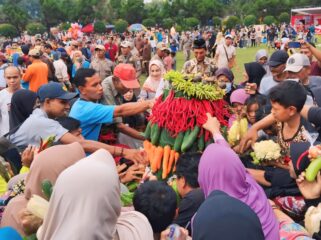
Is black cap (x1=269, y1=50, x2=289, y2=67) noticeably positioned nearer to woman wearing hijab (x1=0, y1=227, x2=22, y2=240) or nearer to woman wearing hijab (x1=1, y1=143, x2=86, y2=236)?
woman wearing hijab (x1=1, y1=143, x2=86, y2=236)

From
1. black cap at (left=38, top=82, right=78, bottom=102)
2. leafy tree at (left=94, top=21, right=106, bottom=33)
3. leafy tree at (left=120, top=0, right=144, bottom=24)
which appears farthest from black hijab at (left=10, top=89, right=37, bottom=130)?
leafy tree at (left=120, top=0, right=144, bottom=24)

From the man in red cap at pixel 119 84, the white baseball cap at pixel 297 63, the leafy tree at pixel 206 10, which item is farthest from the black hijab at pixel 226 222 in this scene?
the leafy tree at pixel 206 10

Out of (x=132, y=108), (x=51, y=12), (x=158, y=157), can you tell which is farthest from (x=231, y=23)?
(x=158, y=157)

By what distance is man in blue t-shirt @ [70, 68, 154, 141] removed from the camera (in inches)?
174

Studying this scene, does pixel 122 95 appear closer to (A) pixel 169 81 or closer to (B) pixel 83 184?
(A) pixel 169 81

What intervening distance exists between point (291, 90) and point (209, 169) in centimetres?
121

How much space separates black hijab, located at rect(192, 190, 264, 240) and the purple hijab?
0.61 metres

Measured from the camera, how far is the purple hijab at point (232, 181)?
3.02 meters

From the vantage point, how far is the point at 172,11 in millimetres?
59250

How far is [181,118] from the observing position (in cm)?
375

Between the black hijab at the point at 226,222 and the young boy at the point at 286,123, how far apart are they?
1.66 metres

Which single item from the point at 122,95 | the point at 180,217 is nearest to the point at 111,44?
the point at 122,95

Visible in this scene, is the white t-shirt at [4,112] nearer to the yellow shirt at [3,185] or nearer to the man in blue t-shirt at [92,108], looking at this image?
the man in blue t-shirt at [92,108]

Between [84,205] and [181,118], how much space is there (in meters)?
1.64
